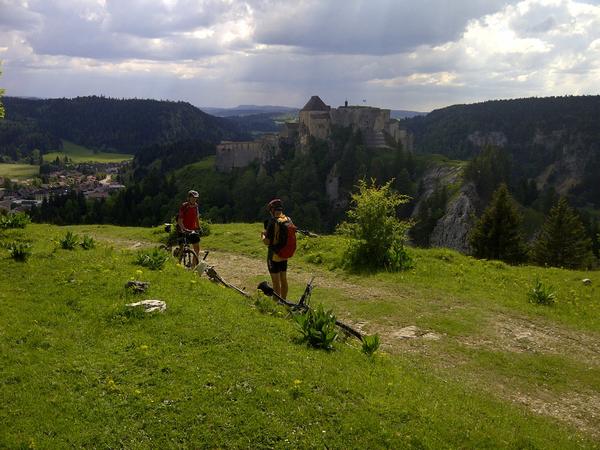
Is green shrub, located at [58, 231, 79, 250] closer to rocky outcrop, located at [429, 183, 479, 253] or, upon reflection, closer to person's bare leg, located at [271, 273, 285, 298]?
person's bare leg, located at [271, 273, 285, 298]

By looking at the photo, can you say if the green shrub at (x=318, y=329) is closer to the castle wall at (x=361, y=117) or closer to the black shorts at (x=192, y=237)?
the black shorts at (x=192, y=237)

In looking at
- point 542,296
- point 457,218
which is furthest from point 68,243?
point 457,218

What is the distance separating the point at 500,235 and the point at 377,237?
1854 cm

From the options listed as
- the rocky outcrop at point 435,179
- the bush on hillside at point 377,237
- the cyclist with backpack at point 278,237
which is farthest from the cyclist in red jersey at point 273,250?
the rocky outcrop at point 435,179

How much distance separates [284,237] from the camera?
13406 mm

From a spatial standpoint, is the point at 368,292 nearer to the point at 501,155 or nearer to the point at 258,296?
the point at 258,296

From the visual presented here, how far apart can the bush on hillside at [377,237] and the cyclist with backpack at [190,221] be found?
6.01 m

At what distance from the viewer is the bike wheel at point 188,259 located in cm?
1754

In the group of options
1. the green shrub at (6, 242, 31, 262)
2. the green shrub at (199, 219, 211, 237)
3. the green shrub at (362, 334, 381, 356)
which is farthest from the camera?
the green shrub at (199, 219, 211, 237)

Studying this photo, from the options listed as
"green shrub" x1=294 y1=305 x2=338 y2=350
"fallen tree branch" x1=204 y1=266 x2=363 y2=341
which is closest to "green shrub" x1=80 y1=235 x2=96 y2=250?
"fallen tree branch" x1=204 y1=266 x2=363 y2=341

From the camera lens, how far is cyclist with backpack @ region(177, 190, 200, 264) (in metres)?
18.0

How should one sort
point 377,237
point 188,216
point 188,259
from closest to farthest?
point 188,259
point 188,216
point 377,237

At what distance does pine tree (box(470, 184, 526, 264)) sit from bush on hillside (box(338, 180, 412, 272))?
1643 cm

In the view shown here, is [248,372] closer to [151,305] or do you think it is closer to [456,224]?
[151,305]
